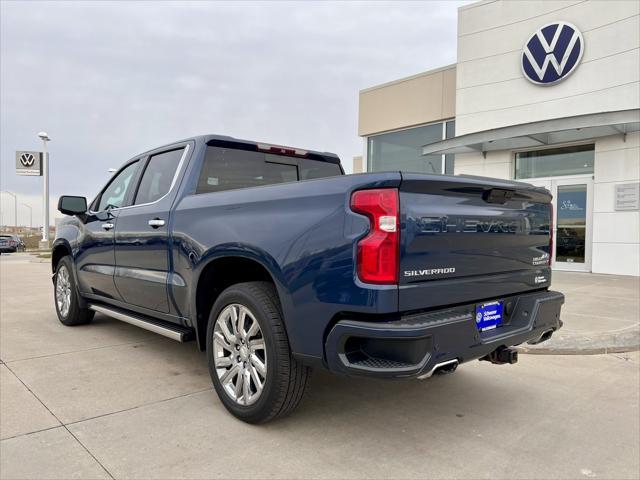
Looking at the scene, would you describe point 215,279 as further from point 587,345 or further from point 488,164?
point 488,164

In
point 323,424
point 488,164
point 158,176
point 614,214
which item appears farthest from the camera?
point 488,164

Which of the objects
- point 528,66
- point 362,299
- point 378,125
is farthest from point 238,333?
point 378,125

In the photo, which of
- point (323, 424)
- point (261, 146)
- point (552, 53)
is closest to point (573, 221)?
point (552, 53)

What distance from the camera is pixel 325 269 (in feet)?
8.31

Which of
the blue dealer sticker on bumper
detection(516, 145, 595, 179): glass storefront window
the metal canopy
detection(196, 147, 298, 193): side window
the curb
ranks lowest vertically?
the curb

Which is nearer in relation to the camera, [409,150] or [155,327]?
[155,327]

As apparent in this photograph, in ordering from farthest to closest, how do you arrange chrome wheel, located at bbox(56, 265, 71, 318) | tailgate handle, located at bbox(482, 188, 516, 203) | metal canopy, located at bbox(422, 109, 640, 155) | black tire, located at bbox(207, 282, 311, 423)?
metal canopy, located at bbox(422, 109, 640, 155) < chrome wheel, located at bbox(56, 265, 71, 318) < tailgate handle, located at bbox(482, 188, 516, 203) < black tire, located at bbox(207, 282, 311, 423)

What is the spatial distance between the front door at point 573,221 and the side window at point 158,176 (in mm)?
10690

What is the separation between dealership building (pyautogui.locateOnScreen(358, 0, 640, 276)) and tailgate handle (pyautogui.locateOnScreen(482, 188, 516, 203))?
28.9 ft

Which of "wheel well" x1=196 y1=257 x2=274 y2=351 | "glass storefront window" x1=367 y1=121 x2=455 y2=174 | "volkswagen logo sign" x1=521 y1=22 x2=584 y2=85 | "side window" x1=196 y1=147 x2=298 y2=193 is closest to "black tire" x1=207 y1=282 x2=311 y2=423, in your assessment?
"wheel well" x1=196 y1=257 x2=274 y2=351

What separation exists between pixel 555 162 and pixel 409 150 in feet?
16.2

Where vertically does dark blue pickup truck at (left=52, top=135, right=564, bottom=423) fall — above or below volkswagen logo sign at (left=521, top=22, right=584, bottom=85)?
below

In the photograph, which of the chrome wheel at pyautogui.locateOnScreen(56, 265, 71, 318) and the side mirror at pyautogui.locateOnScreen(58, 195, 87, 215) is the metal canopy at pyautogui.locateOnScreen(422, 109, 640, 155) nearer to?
the side mirror at pyautogui.locateOnScreen(58, 195, 87, 215)

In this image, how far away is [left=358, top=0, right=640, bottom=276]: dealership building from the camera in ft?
36.6
